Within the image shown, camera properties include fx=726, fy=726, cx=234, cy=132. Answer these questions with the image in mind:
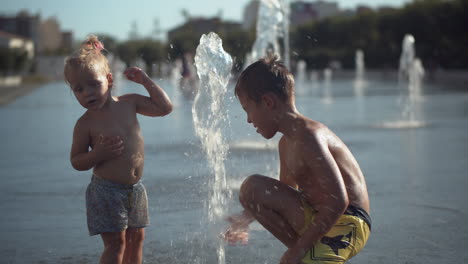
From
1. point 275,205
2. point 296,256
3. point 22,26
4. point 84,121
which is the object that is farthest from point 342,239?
point 22,26

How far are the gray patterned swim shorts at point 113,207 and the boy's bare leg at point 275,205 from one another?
52 cm

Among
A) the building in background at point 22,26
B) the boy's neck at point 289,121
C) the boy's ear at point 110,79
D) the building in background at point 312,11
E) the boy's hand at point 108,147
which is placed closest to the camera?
the boy's neck at point 289,121

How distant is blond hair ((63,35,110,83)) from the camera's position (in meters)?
2.92

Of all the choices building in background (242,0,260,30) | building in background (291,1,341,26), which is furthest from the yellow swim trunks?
building in background (242,0,260,30)

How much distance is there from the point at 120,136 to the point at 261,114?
68 cm

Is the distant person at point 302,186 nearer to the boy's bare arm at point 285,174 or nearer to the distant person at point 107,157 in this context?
the boy's bare arm at point 285,174

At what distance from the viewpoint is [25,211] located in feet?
16.1

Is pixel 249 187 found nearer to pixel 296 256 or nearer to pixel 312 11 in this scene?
pixel 296 256

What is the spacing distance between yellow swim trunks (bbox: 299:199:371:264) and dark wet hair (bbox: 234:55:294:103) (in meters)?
0.43

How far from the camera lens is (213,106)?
4.44 m

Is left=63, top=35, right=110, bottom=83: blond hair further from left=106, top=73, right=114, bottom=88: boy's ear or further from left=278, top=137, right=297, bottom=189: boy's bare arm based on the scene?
left=278, top=137, right=297, bottom=189: boy's bare arm

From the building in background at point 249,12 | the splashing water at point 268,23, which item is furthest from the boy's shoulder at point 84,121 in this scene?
the building in background at point 249,12

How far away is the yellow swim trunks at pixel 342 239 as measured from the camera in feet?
8.02

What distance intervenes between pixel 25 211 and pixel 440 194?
2.87 m
